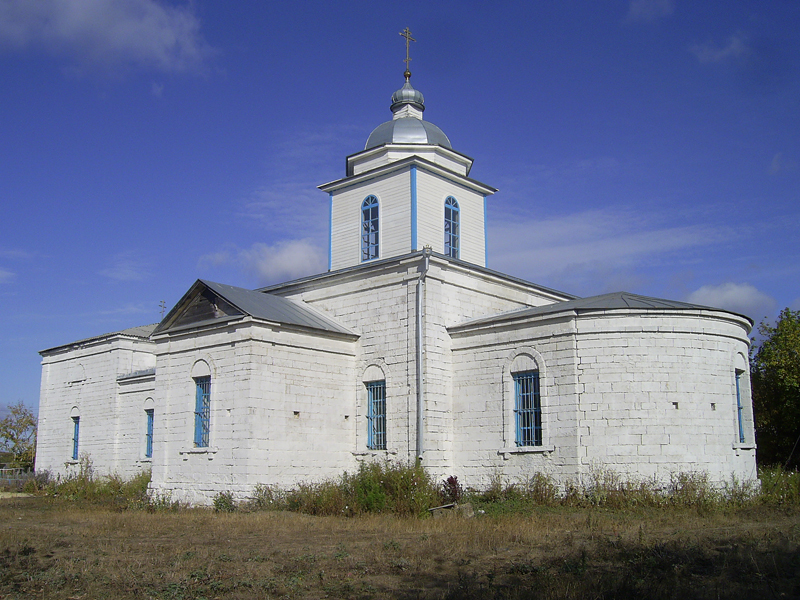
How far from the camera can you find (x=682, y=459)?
1717 cm

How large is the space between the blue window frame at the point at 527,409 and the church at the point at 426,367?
39mm

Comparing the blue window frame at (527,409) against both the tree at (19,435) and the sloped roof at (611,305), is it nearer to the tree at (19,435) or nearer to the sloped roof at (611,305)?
the sloped roof at (611,305)

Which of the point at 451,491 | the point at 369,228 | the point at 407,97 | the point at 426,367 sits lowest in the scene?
the point at 451,491

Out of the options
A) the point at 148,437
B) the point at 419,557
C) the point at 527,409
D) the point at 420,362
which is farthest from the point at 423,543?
the point at 148,437

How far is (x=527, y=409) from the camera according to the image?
1903 cm

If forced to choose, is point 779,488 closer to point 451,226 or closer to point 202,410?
point 451,226

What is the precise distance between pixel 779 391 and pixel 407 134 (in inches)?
673

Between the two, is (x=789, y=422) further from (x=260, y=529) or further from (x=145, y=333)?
(x=145, y=333)

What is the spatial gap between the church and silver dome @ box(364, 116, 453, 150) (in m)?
0.06

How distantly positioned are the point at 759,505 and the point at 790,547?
257 inches

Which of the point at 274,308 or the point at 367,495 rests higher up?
the point at 274,308

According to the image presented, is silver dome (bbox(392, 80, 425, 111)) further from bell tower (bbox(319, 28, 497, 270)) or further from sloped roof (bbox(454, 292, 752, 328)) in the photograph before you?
sloped roof (bbox(454, 292, 752, 328))

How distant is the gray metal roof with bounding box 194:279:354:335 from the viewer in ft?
66.1

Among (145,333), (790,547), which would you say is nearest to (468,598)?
(790,547)
